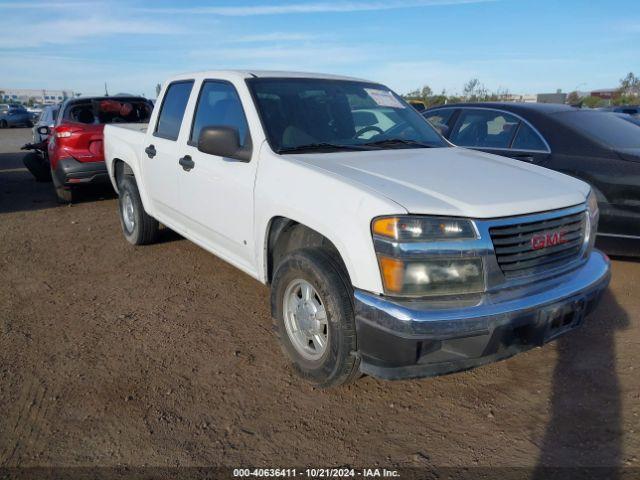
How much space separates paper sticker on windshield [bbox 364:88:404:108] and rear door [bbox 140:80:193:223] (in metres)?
1.59

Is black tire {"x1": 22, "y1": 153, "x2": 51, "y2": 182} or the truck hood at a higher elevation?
the truck hood

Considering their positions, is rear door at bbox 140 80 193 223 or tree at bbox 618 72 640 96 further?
tree at bbox 618 72 640 96

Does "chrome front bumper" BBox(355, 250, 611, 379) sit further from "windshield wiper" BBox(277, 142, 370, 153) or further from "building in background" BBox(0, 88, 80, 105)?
Answer: "building in background" BBox(0, 88, 80, 105)

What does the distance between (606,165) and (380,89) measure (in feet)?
6.95

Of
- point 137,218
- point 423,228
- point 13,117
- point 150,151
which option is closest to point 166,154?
point 150,151

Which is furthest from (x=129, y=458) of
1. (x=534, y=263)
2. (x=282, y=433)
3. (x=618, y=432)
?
(x=618, y=432)

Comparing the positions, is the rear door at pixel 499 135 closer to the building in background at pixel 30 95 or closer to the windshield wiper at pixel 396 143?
the windshield wiper at pixel 396 143

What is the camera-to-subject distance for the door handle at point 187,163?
4.14 metres

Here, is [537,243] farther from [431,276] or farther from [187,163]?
[187,163]

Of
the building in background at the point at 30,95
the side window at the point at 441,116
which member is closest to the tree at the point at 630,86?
the side window at the point at 441,116

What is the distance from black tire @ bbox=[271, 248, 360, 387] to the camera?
272 centimetres

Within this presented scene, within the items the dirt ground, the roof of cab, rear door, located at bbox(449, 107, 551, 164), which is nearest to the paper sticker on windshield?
the roof of cab

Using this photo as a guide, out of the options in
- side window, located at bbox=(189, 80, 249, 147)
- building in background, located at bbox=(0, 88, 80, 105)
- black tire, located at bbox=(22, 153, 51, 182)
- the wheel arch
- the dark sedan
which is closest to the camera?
the wheel arch

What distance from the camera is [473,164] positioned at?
345 cm
